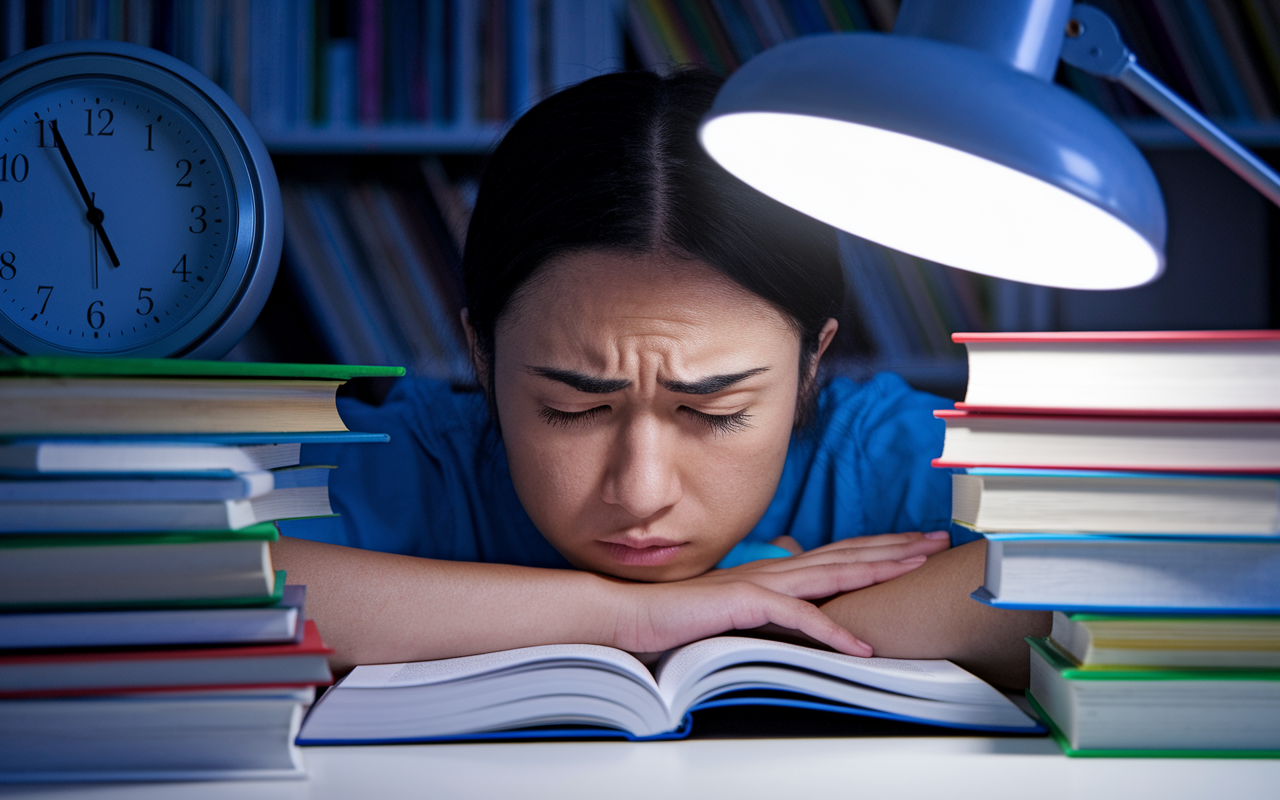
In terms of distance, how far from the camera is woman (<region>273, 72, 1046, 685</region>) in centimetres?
77

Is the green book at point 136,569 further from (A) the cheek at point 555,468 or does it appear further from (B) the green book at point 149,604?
(A) the cheek at point 555,468

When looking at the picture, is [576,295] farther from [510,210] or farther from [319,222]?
[319,222]

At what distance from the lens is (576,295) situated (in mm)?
900

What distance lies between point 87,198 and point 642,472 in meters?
0.64

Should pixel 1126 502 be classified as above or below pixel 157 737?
above

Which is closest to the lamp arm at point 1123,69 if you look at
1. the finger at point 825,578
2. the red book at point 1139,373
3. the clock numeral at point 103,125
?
the red book at point 1139,373

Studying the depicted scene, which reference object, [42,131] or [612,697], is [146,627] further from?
[42,131]

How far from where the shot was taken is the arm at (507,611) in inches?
30.1

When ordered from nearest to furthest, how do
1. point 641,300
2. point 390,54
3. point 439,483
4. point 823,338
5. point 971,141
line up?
point 971,141
point 641,300
point 823,338
point 439,483
point 390,54

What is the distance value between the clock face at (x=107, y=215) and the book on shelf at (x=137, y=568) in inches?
13.9

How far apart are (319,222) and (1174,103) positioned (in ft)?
4.26

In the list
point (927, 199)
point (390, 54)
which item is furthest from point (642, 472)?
point (390, 54)

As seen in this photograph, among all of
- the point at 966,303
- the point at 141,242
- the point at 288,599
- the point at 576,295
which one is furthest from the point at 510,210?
the point at 966,303

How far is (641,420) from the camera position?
0.86 m
